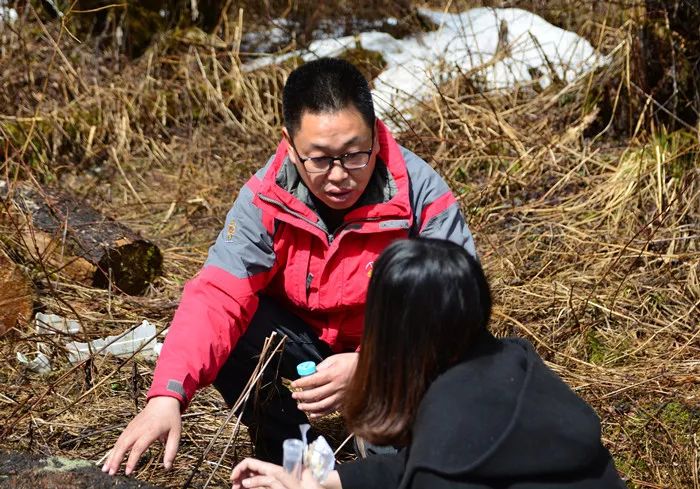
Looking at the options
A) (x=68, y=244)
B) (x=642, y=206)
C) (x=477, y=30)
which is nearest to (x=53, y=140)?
(x=68, y=244)

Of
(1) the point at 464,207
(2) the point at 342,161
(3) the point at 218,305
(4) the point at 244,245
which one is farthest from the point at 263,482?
(1) the point at 464,207

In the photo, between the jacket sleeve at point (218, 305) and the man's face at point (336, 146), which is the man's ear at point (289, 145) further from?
the jacket sleeve at point (218, 305)

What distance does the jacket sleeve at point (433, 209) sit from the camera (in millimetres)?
2570

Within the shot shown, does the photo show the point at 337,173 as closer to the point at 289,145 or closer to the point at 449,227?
the point at 289,145

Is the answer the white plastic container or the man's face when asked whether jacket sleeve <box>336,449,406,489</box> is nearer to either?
the man's face

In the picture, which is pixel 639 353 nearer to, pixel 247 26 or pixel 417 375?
pixel 417 375

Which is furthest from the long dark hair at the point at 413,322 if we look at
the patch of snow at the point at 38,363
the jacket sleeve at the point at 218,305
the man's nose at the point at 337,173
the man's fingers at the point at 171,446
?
the patch of snow at the point at 38,363

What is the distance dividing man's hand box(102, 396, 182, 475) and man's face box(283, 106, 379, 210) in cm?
70

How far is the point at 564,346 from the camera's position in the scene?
11.1ft

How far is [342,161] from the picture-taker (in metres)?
2.47

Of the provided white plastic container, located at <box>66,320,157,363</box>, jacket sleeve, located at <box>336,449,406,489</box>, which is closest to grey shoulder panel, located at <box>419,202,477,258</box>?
jacket sleeve, located at <box>336,449,406,489</box>

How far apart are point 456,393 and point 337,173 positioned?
3.00 ft

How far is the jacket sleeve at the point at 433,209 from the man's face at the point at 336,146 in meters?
0.16

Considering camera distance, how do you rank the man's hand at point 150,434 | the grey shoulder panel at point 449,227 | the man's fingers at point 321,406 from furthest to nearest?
the grey shoulder panel at point 449,227 → the man's fingers at point 321,406 → the man's hand at point 150,434
